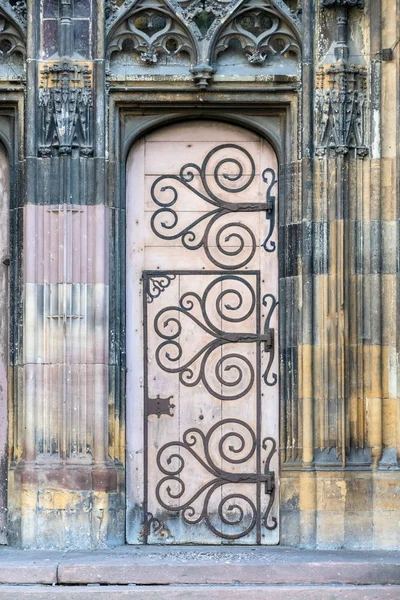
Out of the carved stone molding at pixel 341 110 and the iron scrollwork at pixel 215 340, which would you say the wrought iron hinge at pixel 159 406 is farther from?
the carved stone molding at pixel 341 110

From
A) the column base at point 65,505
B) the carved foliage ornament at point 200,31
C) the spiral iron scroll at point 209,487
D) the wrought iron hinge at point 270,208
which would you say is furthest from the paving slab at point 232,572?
the carved foliage ornament at point 200,31

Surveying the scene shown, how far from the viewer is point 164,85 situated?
1316cm

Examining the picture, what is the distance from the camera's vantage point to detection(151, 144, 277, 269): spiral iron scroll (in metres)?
13.4

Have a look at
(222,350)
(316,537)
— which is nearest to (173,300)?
(222,350)

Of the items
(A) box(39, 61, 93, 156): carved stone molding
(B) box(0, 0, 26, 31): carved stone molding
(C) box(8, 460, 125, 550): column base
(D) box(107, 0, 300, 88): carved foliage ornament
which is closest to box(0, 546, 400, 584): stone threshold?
(C) box(8, 460, 125, 550): column base

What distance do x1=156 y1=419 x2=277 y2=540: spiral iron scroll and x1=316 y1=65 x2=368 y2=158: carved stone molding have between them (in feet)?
8.49

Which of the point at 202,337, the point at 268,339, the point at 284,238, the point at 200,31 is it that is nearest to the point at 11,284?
the point at 202,337

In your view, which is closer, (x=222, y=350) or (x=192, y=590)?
(x=192, y=590)

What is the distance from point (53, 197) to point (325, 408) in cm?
290

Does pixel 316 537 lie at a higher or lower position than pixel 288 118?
lower

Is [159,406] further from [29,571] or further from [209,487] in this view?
[29,571]

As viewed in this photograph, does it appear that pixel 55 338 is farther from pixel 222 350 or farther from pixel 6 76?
pixel 6 76

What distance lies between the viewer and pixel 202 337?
1336cm

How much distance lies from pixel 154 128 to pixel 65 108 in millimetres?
853
